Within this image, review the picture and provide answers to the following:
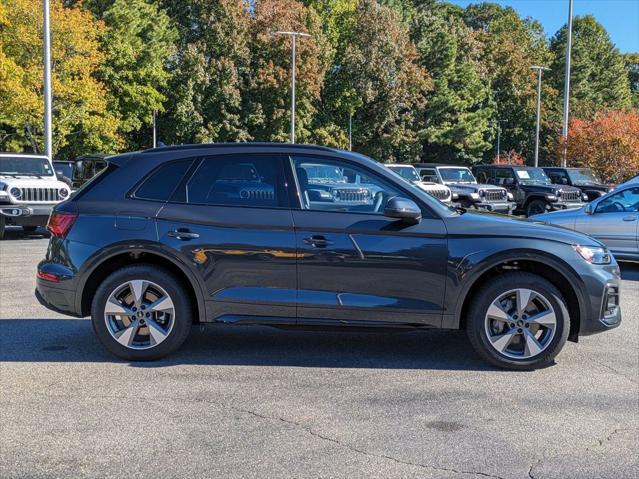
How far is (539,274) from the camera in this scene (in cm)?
574

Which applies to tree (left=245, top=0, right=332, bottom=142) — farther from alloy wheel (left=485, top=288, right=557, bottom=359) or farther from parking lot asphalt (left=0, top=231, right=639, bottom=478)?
alloy wheel (left=485, top=288, right=557, bottom=359)

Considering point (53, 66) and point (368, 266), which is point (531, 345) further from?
point (53, 66)

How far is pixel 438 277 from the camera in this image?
18.1 ft

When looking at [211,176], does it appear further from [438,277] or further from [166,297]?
[438,277]

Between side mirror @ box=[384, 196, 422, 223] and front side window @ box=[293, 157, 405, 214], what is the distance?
178 mm

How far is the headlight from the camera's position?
18.5 ft

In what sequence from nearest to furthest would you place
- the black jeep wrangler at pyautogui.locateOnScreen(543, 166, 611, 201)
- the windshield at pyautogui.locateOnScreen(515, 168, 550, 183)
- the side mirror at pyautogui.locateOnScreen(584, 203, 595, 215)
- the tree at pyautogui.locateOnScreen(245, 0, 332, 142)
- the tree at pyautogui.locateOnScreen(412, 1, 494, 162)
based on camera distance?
the side mirror at pyautogui.locateOnScreen(584, 203, 595, 215) → the windshield at pyautogui.locateOnScreen(515, 168, 550, 183) → the black jeep wrangler at pyautogui.locateOnScreen(543, 166, 611, 201) → the tree at pyautogui.locateOnScreen(245, 0, 332, 142) → the tree at pyautogui.locateOnScreen(412, 1, 494, 162)

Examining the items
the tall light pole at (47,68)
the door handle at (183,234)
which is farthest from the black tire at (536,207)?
the door handle at (183,234)

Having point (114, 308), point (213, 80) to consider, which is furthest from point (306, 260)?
point (213, 80)

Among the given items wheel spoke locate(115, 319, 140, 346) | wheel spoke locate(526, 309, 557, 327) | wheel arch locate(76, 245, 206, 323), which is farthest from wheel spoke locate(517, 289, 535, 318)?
wheel spoke locate(115, 319, 140, 346)

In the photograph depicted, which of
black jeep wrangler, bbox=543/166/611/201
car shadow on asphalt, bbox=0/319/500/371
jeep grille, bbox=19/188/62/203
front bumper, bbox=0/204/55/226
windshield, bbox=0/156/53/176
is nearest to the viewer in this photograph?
car shadow on asphalt, bbox=0/319/500/371

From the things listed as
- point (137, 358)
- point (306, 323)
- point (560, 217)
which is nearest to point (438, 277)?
point (306, 323)

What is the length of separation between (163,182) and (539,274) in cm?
317

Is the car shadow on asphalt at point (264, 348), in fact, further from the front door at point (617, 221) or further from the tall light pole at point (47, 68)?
the tall light pole at point (47, 68)
